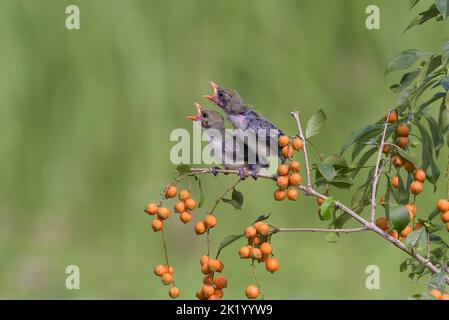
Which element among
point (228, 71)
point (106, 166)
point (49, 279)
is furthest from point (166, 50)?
point (49, 279)

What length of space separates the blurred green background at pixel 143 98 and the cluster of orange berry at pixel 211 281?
2743 mm

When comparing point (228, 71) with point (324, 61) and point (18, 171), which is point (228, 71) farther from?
point (18, 171)

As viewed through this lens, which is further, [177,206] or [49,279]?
[49,279]

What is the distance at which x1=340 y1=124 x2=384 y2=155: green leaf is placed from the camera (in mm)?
1938

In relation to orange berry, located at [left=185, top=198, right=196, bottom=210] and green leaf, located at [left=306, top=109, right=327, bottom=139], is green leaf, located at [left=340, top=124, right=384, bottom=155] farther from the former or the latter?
orange berry, located at [left=185, top=198, right=196, bottom=210]

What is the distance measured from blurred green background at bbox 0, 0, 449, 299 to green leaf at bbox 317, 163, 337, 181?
2.80 m

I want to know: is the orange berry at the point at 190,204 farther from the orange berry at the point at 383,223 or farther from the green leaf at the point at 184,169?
the orange berry at the point at 383,223

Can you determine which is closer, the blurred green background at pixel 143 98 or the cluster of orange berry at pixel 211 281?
the cluster of orange berry at pixel 211 281

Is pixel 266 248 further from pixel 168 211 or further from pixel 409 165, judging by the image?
pixel 409 165

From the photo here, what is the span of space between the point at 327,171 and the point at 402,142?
190mm

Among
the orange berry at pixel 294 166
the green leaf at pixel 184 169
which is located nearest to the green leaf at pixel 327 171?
the orange berry at pixel 294 166

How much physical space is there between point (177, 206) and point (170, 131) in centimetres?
279

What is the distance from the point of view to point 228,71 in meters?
4.85

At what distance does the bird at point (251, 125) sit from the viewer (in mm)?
2314
